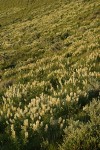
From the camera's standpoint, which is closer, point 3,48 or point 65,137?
point 65,137

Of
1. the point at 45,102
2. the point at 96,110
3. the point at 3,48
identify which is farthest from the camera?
the point at 3,48

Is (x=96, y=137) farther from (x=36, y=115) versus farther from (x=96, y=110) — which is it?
(x=36, y=115)

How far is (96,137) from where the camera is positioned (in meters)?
5.30

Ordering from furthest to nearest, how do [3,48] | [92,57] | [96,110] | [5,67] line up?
[3,48] < [5,67] < [92,57] < [96,110]

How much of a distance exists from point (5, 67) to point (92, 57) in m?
7.60

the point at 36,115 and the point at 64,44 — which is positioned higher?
the point at 36,115

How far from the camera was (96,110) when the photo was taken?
6180 mm

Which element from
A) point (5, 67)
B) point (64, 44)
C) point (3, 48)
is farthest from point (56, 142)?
point (3, 48)

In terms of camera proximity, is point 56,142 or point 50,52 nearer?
point 56,142

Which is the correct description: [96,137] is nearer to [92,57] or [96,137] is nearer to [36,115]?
[36,115]

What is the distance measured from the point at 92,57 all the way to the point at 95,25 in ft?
39.8

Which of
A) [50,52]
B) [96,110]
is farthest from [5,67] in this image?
[96,110]

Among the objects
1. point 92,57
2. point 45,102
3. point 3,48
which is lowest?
point 3,48

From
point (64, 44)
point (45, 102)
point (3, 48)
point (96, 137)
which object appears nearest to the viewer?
point (96, 137)
